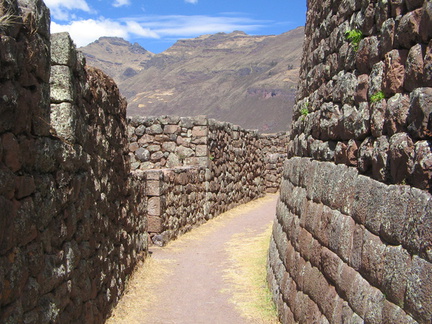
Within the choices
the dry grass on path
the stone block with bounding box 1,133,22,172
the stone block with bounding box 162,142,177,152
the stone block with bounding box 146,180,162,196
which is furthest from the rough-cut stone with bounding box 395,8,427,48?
the stone block with bounding box 162,142,177,152

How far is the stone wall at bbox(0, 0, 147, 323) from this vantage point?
2.85 m

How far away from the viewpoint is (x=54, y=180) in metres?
3.71

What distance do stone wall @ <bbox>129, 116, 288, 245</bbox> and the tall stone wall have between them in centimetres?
426

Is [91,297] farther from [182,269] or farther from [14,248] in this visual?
[182,269]

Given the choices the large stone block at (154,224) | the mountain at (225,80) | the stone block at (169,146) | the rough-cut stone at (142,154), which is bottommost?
the large stone block at (154,224)

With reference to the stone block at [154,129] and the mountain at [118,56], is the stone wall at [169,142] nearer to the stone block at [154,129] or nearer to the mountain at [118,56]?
the stone block at [154,129]

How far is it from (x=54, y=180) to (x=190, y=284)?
4112 mm

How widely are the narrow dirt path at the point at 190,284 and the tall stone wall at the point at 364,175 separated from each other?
1016 mm

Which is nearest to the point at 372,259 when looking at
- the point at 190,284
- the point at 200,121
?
the point at 190,284

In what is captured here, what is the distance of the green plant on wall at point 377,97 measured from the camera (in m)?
3.26

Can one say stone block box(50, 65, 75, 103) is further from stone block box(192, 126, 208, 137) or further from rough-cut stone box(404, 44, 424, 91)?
stone block box(192, 126, 208, 137)

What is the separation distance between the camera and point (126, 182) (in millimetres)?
6988

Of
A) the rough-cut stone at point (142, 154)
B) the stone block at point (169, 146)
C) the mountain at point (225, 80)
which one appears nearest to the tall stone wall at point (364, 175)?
the stone block at point (169, 146)

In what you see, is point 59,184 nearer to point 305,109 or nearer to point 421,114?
point 421,114
